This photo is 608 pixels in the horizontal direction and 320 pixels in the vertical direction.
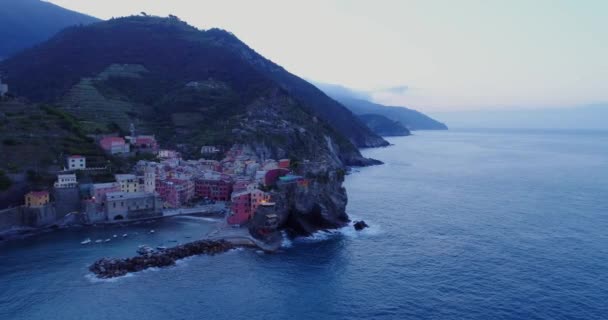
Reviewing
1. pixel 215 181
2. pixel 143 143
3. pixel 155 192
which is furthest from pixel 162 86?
pixel 155 192

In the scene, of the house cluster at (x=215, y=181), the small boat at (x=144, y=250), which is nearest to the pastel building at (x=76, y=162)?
the house cluster at (x=215, y=181)

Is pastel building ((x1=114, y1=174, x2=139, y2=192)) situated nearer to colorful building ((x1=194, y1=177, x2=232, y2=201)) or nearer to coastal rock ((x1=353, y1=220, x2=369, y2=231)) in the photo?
colorful building ((x1=194, y1=177, x2=232, y2=201))

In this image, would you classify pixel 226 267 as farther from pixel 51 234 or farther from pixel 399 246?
pixel 51 234

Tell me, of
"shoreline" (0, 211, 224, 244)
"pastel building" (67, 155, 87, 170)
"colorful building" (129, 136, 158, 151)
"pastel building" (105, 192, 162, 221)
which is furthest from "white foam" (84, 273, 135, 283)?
"colorful building" (129, 136, 158, 151)

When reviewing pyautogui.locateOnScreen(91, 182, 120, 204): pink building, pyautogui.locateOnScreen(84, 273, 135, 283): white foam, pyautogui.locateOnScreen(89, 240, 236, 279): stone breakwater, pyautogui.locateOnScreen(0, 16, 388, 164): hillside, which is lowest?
pyautogui.locateOnScreen(84, 273, 135, 283): white foam

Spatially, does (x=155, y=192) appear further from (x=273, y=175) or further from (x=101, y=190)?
(x=273, y=175)
